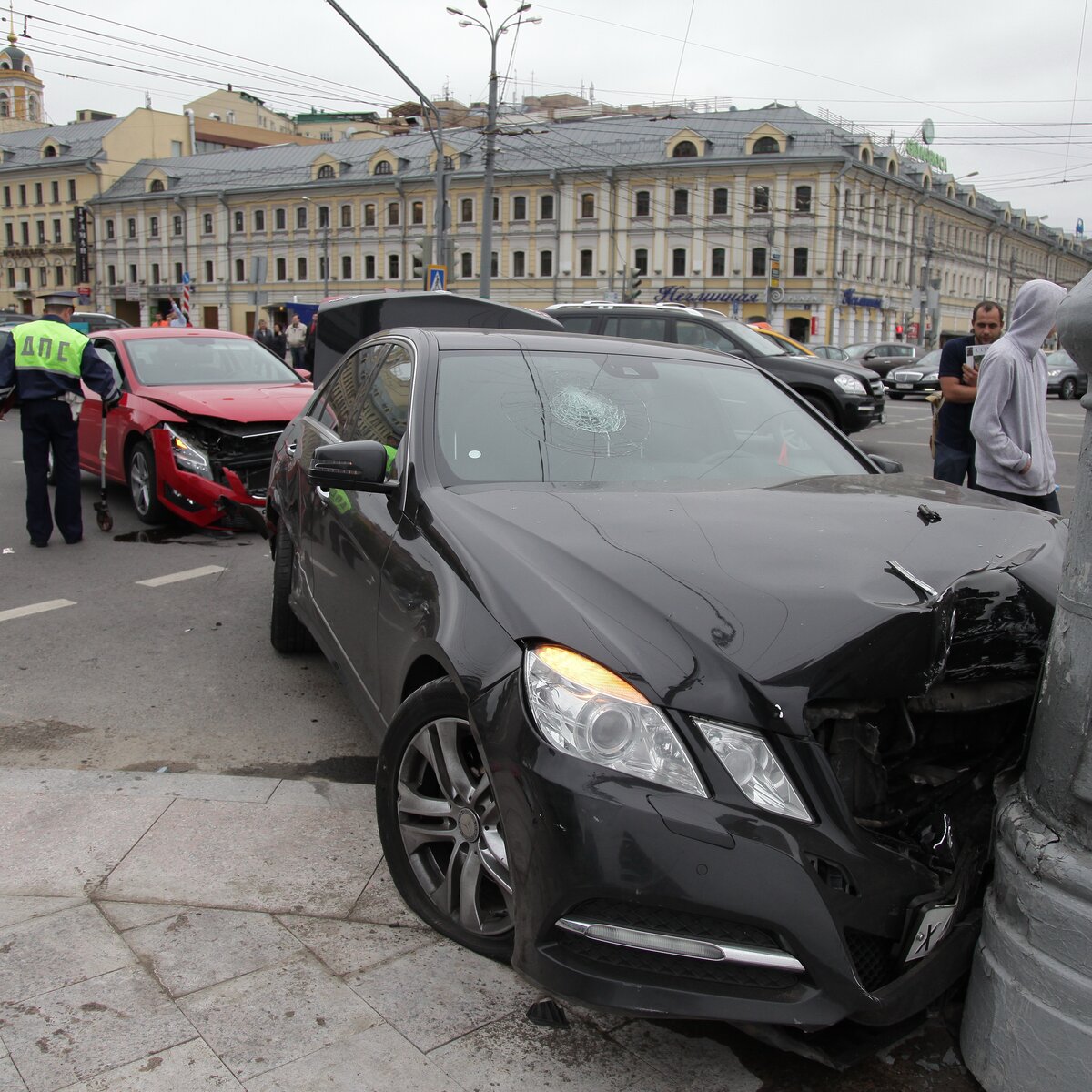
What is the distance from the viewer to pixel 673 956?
2.04 m

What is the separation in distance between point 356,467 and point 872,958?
1.98 metres

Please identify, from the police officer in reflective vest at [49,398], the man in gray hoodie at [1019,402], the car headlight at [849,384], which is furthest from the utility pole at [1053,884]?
the car headlight at [849,384]

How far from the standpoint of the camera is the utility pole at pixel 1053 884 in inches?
79.9

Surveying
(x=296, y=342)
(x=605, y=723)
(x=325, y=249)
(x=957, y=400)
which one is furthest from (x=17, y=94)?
(x=605, y=723)

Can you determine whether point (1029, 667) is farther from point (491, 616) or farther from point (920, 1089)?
point (491, 616)

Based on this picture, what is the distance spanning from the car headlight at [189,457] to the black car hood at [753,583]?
560cm

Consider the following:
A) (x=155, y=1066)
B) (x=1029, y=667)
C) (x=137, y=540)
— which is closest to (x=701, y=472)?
(x=1029, y=667)

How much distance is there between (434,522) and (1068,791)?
1.64 metres

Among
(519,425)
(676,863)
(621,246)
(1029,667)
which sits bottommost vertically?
(676,863)

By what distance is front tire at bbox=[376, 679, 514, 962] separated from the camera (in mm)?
2465

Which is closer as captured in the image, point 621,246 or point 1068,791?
point 1068,791

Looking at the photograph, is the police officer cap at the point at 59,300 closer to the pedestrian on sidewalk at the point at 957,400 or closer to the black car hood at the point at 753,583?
→ the pedestrian on sidewalk at the point at 957,400

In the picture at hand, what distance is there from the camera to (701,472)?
11.4 ft

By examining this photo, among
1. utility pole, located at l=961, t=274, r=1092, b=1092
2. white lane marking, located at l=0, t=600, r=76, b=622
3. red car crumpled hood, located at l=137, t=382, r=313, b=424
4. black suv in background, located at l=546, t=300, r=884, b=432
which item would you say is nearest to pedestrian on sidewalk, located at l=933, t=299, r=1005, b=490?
red car crumpled hood, located at l=137, t=382, r=313, b=424
